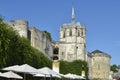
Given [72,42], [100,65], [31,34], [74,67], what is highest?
[72,42]

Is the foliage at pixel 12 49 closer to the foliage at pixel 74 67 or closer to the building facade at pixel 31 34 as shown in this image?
the building facade at pixel 31 34

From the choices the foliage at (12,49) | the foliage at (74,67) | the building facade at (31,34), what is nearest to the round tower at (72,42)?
the foliage at (74,67)

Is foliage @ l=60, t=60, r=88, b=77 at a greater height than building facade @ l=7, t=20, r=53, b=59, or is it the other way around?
building facade @ l=7, t=20, r=53, b=59

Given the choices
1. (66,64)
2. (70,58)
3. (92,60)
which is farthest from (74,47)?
(92,60)

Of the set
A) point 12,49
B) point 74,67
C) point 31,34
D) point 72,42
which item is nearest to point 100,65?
point 72,42

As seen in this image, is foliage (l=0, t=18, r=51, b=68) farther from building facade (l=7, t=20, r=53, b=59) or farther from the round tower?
the round tower

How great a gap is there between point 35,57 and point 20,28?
47.7ft

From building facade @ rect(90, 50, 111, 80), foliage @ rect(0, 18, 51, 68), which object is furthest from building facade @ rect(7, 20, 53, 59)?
building facade @ rect(90, 50, 111, 80)

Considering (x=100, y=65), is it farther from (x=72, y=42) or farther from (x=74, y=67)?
(x=74, y=67)

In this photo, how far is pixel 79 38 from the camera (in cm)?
10681

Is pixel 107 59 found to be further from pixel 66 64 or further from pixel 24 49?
pixel 24 49

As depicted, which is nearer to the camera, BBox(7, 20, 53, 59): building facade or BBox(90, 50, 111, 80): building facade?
BBox(7, 20, 53, 59): building facade

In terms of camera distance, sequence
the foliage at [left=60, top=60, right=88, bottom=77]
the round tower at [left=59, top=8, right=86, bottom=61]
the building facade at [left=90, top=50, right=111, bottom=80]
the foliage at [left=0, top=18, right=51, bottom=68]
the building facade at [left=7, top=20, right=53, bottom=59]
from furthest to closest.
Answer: the building facade at [left=90, top=50, right=111, bottom=80], the round tower at [left=59, top=8, right=86, bottom=61], the foliage at [left=60, top=60, right=88, bottom=77], the building facade at [left=7, top=20, right=53, bottom=59], the foliage at [left=0, top=18, right=51, bottom=68]

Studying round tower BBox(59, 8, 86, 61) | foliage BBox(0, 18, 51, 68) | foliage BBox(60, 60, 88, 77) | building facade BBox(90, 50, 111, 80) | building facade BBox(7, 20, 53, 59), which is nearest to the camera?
foliage BBox(0, 18, 51, 68)
